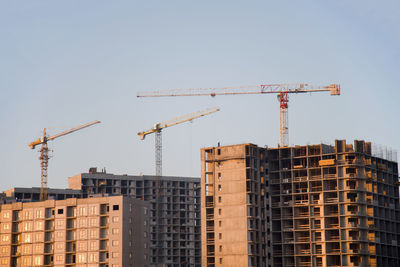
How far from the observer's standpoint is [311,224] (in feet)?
642

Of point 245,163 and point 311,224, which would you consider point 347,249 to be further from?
point 245,163

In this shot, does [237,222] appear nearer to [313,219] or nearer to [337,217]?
[313,219]

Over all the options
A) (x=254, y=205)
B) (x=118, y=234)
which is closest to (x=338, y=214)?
(x=254, y=205)

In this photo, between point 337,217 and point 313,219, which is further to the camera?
point 313,219

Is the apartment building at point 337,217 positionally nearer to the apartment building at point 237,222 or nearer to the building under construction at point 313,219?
the building under construction at point 313,219

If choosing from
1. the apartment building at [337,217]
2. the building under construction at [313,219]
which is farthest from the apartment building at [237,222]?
the apartment building at [337,217]

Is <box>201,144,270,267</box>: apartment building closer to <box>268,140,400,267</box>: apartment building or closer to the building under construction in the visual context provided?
the building under construction

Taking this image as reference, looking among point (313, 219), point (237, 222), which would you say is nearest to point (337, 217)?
point (313, 219)

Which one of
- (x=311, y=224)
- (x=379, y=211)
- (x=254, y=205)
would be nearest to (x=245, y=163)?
(x=254, y=205)

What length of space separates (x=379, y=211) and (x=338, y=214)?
14.1 m

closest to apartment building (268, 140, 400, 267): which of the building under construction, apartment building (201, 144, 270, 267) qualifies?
the building under construction

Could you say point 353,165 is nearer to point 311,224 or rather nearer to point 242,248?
point 311,224

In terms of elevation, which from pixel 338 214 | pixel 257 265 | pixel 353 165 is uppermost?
pixel 353 165

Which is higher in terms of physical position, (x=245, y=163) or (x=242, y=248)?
(x=245, y=163)
